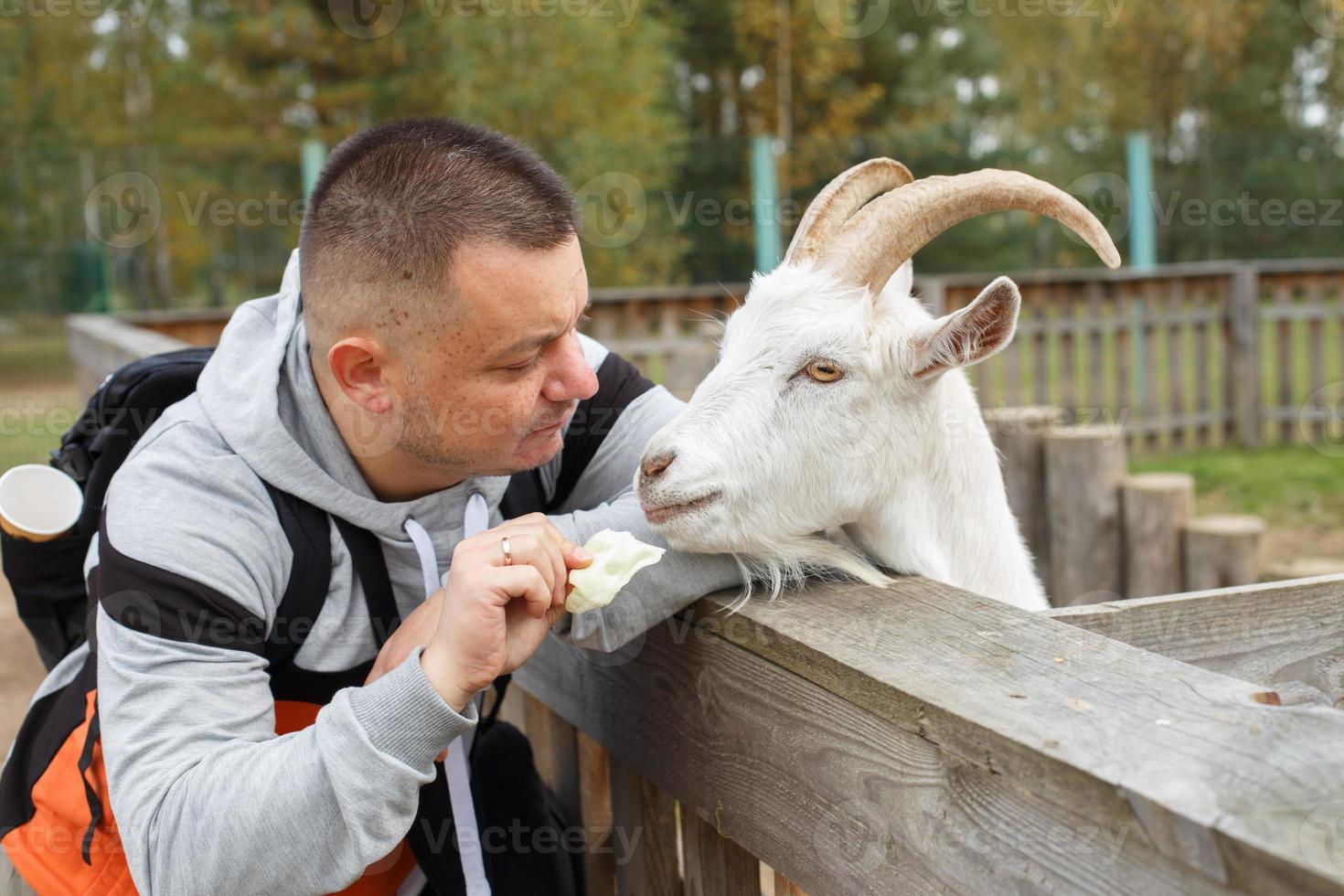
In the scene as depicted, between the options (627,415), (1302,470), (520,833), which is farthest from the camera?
(1302,470)

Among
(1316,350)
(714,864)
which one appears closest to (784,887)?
(714,864)

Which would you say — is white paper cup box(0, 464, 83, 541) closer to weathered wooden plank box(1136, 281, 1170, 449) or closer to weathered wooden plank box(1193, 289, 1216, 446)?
weathered wooden plank box(1136, 281, 1170, 449)

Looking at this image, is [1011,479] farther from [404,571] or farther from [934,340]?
[404,571]

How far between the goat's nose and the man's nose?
6.5 inches

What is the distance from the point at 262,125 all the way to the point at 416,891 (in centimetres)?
2428

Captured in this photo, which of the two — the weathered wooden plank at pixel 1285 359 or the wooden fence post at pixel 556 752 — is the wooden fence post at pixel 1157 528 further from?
the weathered wooden plank at pixel 1285 359

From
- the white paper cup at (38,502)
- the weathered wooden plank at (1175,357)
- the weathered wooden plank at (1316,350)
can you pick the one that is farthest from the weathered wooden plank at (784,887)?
the weathered wooden plank at (1316,350)

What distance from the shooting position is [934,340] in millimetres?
2145

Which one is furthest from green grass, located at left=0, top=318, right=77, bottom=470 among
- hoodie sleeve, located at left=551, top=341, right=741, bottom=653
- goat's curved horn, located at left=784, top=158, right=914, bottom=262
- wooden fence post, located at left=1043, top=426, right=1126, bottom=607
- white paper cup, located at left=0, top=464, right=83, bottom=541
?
goat's curved horn, located at left=784, top=158, right=914, bottom=262

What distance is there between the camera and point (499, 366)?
5.90 ft

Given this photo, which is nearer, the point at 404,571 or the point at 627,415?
the point at 404,571

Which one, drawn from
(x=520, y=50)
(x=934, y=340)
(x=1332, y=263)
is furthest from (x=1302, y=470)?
(x=520, y=50)

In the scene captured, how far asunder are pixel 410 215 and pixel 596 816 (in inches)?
44.4

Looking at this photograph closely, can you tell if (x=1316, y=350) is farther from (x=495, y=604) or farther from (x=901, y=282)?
(x=495, y=604)
